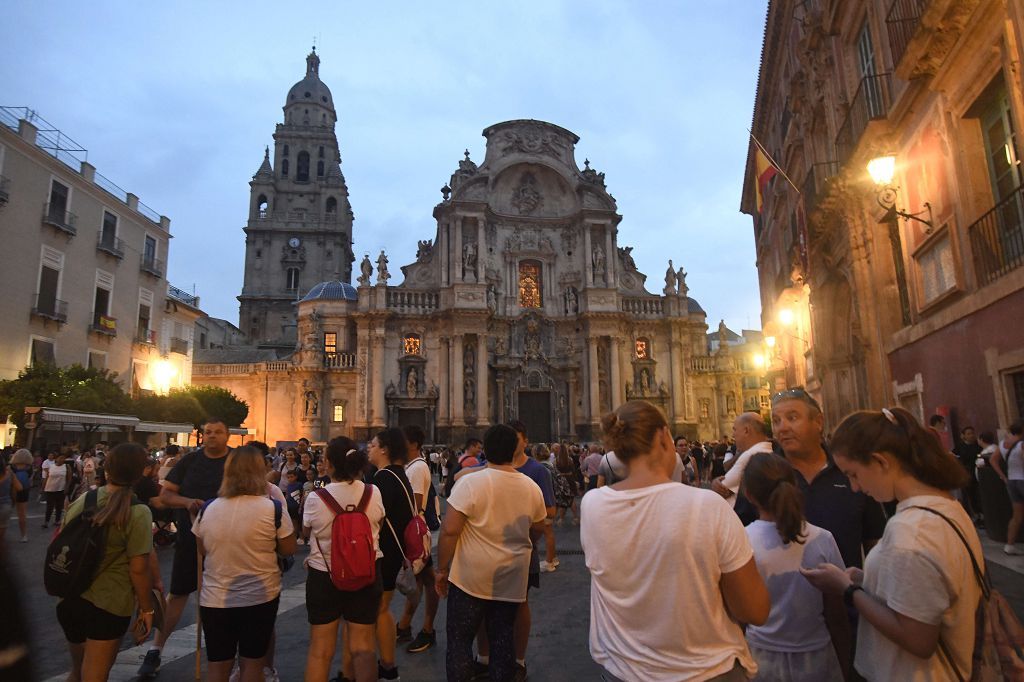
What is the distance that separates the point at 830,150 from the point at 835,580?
14.8 meters

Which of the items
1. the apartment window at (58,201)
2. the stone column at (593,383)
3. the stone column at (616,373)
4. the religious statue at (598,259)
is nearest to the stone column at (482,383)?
the stone column at (593,383)

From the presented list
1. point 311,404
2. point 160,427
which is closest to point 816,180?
point 160,427

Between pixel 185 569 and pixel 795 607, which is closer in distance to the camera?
pixel 795 607

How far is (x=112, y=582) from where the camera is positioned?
3.88 metres

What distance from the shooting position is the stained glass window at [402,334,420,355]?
37.0m

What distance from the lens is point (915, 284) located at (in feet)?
33.8

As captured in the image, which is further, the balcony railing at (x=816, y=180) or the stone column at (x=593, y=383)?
the stone column at (x=593, y=383)

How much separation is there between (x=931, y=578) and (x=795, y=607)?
2.67 ft

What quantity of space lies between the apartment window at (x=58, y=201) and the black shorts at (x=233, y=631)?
27902mm

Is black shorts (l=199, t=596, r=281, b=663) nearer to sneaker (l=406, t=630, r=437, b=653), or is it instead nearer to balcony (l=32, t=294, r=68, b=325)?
sneaker (l=406, t=630, r=437, b=653)

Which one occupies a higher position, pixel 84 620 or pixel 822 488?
pixel 822 488

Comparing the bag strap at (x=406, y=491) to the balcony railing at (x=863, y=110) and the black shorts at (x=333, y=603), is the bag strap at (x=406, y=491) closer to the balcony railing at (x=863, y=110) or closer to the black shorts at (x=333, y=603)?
the black shorts at (x=333, y=603)

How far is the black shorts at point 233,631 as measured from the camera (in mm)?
3923

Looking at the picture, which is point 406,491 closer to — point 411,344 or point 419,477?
point 419,477
